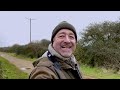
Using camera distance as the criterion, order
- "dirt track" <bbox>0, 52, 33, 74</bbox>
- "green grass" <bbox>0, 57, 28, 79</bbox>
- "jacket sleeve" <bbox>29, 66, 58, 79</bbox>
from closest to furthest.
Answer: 1. "jacket sleeve" <bbox>29, 66, 58, 79</bbox>
2. "green grass" <bbox>0, 57, 28, 79</bbox>
3. "dirt track" <bbox>0, 52, 33, 74</bbox>

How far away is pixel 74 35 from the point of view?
5.65 ft

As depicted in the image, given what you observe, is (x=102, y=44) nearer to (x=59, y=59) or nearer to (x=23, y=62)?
(x=23, y=62)

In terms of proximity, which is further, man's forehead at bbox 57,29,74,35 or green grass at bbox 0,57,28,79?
green grass at bbox 0,57,28,79

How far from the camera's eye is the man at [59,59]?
139 centimetres

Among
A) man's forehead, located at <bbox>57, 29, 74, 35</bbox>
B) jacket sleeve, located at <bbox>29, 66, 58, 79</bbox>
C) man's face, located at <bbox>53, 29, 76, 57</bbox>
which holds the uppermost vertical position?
man's forehead, located at <bbox>57, 29, 74, 35</bbox>

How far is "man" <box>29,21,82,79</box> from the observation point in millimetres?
1394

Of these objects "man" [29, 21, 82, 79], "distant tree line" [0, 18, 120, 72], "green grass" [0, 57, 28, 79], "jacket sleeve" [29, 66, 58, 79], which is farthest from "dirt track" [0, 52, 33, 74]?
"jacket sleeve" [29, 66, 58, 79]

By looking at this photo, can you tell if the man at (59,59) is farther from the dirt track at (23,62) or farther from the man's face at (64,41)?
the dirt track at (23,62)

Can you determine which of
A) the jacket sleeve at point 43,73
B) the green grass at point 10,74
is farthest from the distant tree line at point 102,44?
the jacket sleeve at point 43,73

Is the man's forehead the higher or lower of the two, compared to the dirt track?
higher

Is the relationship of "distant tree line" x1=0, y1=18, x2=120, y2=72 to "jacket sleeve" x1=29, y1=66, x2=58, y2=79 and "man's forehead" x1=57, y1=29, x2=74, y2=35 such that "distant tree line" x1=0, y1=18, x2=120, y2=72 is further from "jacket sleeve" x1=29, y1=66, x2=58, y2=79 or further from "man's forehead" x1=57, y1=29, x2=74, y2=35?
"jacket sleeve" x1=29, y1=66, x2=58, y2=79

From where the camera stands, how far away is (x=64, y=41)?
5.53 ft
